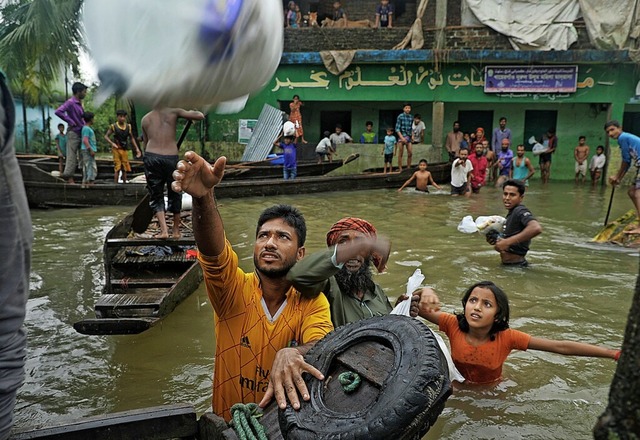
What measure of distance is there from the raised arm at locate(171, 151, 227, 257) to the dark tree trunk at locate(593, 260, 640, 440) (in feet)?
5.13

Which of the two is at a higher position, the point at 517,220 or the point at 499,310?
the point at 517,220

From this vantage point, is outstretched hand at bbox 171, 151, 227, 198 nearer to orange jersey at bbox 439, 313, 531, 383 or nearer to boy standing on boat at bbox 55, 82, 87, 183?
orange jersey at bbox 439, 313, 531, 383

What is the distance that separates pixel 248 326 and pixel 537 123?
1922cm

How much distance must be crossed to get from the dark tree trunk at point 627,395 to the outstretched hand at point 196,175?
1.56 m

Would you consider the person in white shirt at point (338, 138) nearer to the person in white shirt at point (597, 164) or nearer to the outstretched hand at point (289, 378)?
the person in white shirt at point (597, 164)

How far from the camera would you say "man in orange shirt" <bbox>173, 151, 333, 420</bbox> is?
2521 millimetres

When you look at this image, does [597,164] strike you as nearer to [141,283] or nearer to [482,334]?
[482,334]

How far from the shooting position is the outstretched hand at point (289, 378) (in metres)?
2.02

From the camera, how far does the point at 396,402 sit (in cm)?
179

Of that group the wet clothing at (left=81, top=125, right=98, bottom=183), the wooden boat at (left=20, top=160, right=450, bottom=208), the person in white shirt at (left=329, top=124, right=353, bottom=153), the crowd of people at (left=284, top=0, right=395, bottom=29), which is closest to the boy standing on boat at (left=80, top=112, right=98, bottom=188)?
the wet clothing at (left=81, top=125, right=98, bottom=183)

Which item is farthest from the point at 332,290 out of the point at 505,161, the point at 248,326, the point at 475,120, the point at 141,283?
the point at 475,120

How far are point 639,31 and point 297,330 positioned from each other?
1796cm

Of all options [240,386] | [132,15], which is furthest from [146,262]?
[132,15]

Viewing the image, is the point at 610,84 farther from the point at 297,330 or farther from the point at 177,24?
the point at 177,24
